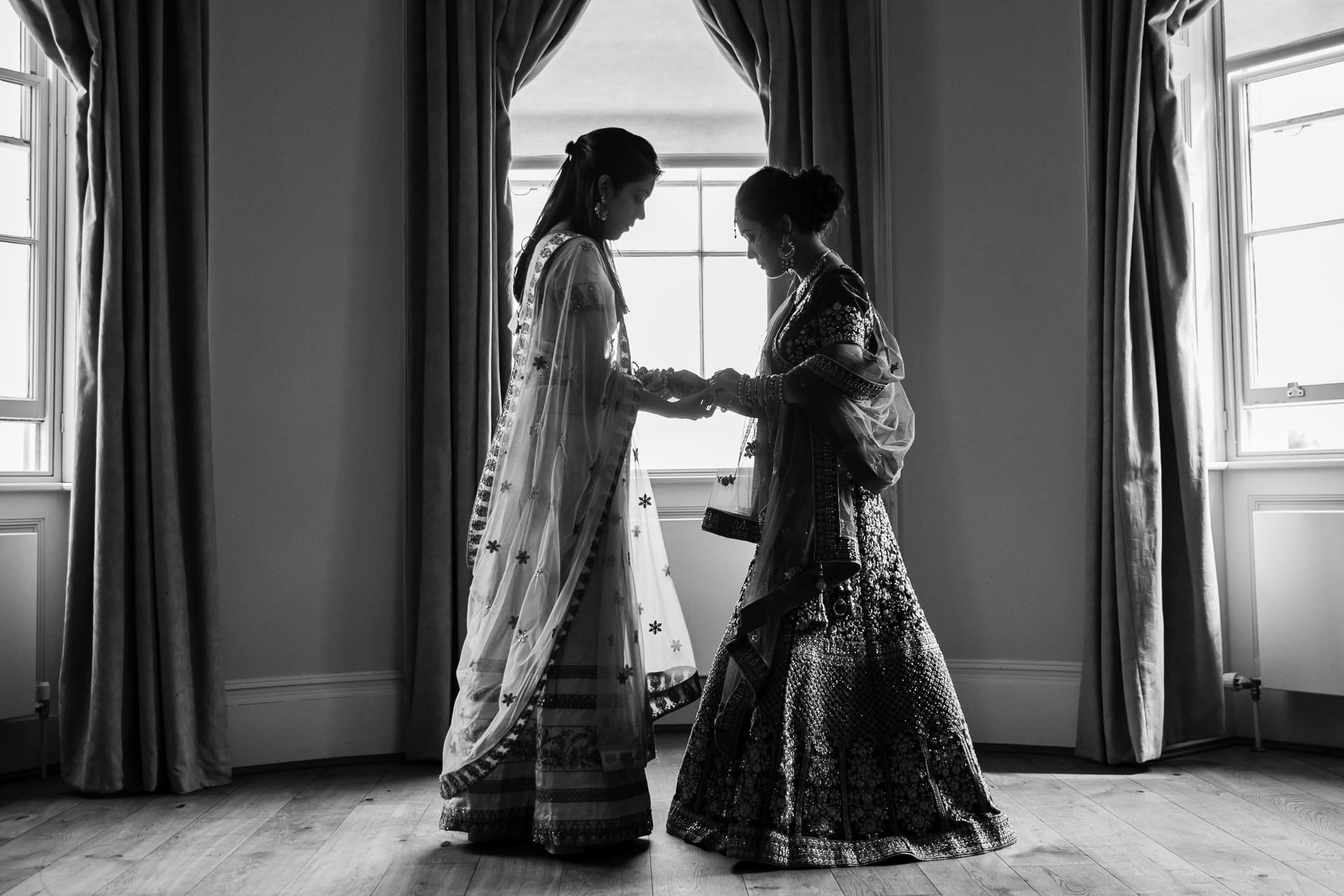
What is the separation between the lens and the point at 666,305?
162 inches

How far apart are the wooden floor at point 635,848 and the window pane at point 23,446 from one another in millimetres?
997

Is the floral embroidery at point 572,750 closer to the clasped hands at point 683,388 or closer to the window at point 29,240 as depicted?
the clasped hands at point 683,388

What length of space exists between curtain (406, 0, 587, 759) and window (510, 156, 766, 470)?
489 mm

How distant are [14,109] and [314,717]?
2.21 m

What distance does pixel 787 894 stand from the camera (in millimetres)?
2219

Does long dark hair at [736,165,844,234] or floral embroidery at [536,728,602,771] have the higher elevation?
long dark hair at [736,165,844,234]

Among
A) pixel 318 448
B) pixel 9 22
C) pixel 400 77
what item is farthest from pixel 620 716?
pixel 9 22

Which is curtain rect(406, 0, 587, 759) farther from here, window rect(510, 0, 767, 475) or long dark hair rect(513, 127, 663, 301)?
long dark hair rect(513, 127, 663, 301)

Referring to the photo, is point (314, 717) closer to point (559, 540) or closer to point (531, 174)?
point (559, 540)

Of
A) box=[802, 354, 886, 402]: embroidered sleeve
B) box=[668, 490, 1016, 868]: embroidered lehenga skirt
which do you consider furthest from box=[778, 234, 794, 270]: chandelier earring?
box=[668, 490, 1016, 868]: embroidered lehenga skirt

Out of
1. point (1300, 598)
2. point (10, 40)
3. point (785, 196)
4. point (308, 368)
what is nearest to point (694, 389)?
point (785, 196)

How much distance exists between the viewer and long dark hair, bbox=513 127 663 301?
2.56 meters

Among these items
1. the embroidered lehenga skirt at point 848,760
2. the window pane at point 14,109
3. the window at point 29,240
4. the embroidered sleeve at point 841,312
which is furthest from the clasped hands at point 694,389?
the window pane at point 14,109

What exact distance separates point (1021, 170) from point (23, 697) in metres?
3.66
